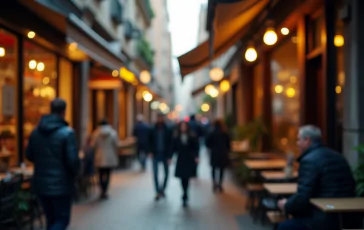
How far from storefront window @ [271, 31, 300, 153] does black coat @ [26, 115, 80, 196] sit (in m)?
6.59

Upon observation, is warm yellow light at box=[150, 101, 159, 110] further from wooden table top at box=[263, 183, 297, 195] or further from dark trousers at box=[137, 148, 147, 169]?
wooden table top at box=[263, 183, 297, 195]

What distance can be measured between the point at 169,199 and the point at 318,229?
665cm

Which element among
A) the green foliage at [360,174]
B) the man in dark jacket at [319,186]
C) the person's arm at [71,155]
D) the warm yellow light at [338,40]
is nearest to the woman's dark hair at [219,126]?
the warm yellow light at [338,40]

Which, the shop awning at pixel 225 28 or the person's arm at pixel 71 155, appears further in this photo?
the shop awning at pixel 225 28

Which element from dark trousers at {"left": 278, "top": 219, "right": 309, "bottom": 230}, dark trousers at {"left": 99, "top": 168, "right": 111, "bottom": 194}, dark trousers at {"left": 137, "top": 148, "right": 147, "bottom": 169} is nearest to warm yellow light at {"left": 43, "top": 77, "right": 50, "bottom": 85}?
dark trousers at {"left": 99, "top": 168, "right": 111, "bottom": 194}

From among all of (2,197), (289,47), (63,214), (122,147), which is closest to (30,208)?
(2,197)

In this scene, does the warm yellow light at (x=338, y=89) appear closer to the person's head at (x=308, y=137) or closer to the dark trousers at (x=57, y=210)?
the person's head at (x=308, y=137)

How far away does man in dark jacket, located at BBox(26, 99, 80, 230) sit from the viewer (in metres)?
6.01

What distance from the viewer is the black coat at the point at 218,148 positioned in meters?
13.0

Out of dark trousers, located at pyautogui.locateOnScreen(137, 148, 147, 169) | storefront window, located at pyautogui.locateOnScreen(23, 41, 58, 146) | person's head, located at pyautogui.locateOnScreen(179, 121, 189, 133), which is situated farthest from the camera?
dark trousers, located at pyautogui.locateOnScreen(137, 148, 147, 169)

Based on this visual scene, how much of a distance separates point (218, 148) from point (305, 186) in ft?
25.3

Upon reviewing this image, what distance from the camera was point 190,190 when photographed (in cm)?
1334

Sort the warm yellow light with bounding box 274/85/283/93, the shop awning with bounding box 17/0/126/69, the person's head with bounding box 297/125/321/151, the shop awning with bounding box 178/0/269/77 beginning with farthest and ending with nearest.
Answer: the warm yellow light with bounding box 274/85/283/93 < the shop awning with bounding box 17/0/126/69 < the shop awning with bounding box 178/0/269/77 < the person's head with bounding box 297/125/321/151

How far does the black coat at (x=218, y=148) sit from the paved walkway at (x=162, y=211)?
76 cm
